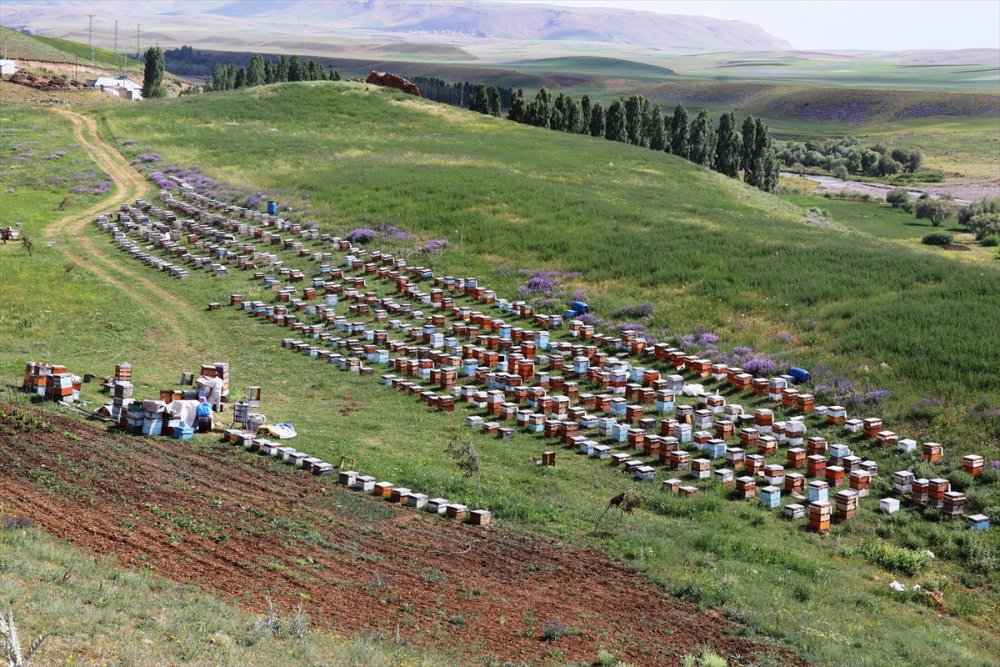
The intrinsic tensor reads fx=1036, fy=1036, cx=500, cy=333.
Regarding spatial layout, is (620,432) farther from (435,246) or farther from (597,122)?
(597,122)

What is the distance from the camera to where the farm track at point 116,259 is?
49.7 metres

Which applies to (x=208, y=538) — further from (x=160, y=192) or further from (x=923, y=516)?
(x=160, y=192)

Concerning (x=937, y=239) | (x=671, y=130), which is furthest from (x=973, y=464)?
(x=671, y=130)

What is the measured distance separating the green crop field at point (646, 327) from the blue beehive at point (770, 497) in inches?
15.7

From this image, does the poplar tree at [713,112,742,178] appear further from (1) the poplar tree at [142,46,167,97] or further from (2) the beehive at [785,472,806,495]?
(2) the beehive at [785,472,806,495]

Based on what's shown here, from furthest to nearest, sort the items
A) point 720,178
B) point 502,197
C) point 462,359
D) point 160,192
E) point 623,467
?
point 720,178 → point 160,192 → point 502,197 → point 462,359 → point 623,467

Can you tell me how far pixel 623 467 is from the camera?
32.2 metres

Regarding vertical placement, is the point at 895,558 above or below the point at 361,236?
below

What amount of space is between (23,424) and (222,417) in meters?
6.17

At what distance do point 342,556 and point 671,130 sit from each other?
12161 cm

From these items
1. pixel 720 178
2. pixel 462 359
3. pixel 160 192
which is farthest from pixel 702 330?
pixel 720 178

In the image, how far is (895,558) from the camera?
27.2m

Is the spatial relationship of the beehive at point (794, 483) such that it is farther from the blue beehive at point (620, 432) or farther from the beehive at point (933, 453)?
the blue beehive at point (620, 432)

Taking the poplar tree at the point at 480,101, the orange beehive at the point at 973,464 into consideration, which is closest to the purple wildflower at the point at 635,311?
the orange beehive at the point at 973,464
